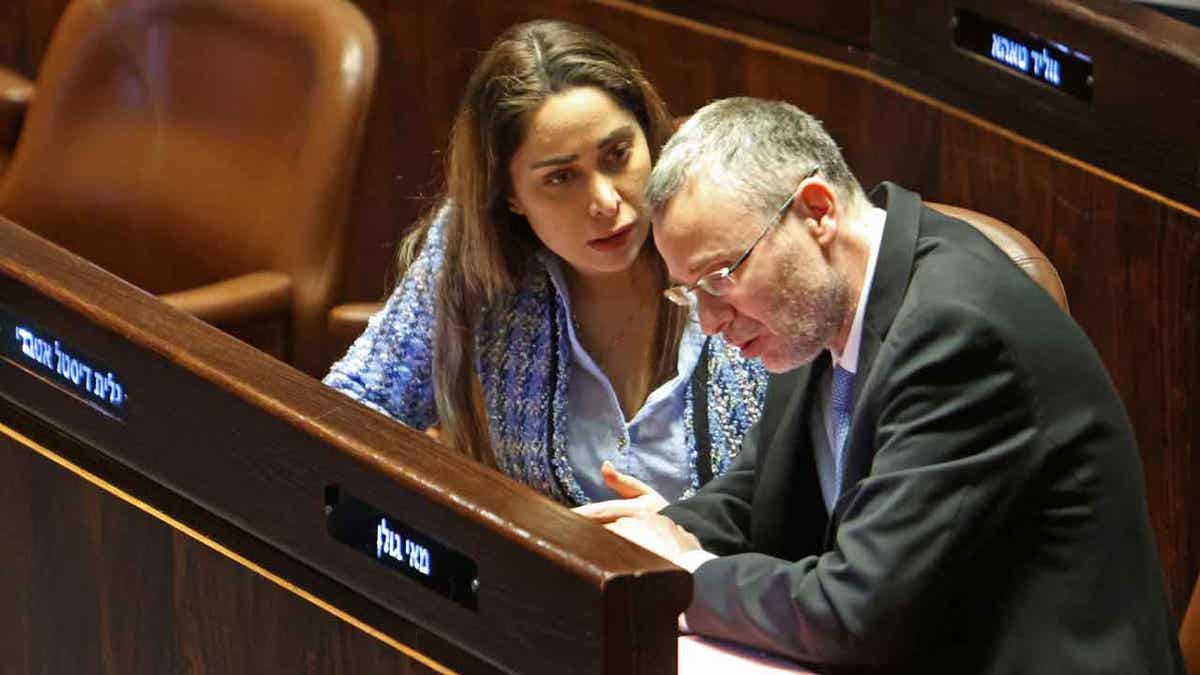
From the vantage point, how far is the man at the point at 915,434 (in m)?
1.13

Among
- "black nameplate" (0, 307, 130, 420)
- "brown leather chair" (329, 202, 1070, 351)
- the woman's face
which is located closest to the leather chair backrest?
"brown leather chair" (329, 202, 1070, 351)

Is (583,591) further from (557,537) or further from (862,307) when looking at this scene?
(862,307)

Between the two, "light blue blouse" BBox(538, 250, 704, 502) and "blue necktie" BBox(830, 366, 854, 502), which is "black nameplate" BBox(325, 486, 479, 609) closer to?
"blue necktie" BBox(830, 366, 854, 502)

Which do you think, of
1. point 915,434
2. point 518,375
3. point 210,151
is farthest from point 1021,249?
point 210,151

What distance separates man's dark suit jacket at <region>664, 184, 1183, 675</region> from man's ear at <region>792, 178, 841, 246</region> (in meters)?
0.06

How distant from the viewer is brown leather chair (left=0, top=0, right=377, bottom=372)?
6.42 feet

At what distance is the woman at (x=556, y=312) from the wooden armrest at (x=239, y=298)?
25 cm

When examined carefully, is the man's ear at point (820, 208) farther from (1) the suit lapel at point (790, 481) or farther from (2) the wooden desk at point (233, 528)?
(2) the wooden desk at point (233, 528)

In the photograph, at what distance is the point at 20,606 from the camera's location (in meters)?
1.39

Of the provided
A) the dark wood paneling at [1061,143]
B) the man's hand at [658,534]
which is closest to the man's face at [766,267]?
the man's hand at [658,534]

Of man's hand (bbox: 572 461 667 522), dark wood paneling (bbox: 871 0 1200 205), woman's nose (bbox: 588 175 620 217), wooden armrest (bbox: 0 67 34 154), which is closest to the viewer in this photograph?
man's hand (bbox: 572 461 667 522)

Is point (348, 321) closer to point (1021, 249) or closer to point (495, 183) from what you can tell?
A: point (495, 183)

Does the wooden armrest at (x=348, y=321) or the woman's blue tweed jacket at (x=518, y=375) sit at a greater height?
the woman's blue tweed jacket at (x=518, y=375)

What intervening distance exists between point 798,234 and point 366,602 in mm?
322
